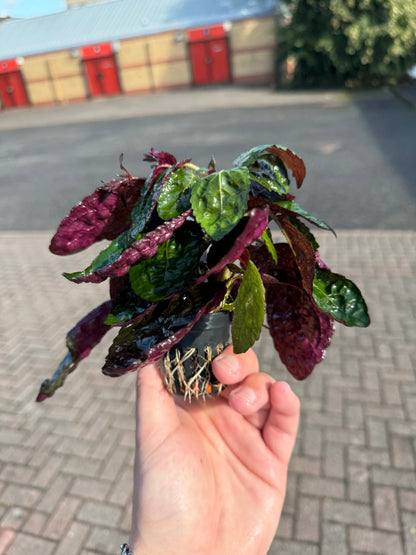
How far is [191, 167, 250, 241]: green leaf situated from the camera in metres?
1.02

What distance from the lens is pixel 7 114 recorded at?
87.5 ft

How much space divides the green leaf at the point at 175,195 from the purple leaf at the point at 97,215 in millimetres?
162

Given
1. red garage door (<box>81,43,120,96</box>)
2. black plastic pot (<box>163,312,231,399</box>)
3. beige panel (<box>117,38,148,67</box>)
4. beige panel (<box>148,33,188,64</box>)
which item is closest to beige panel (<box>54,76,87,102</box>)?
red garage door (<box>81,43,120,96</box>)

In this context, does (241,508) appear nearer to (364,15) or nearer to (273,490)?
(273,490)

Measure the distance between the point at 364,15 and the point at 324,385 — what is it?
19.8 metres

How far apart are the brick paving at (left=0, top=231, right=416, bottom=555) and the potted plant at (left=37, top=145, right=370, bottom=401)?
6.61ft

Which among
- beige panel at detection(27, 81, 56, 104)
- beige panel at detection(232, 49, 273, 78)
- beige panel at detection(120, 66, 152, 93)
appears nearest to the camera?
beige panel at detection(232, 49, 273, 78)

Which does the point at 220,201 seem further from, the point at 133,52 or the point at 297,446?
the point at 133,52

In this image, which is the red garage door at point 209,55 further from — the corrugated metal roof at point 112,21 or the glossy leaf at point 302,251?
the glossy leaf at point 302,251

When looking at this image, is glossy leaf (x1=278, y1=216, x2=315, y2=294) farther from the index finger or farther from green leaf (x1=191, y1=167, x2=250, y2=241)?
the index finger

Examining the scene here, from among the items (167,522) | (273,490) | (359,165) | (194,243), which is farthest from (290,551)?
(359,165)

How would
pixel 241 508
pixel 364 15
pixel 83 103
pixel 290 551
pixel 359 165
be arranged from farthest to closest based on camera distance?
pixel 83 103
pixel 364 15
pixel 359 165
pixel 290 551
pixel 241 508

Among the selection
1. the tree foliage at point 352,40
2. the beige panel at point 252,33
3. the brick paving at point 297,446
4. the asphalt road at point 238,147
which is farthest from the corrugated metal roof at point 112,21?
the brick paving at point 297,446

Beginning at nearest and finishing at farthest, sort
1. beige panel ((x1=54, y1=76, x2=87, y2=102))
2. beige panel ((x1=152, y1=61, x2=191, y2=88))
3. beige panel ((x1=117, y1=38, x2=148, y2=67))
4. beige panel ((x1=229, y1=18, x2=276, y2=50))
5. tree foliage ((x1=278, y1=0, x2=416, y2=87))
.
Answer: tree foliage ((x1=278, y1=0, x2=416, y2=87)) < beige panel ((x1=229, y1=18, x2=276, y2=50)) < beige panel ((x1=117, y1=38, x2=148, y2=67)) < beige panel ((x1=152, y1=61, x2=191, y2=88)) < beige panel ((x1=54, y1=76, x2=87, y2=102))
